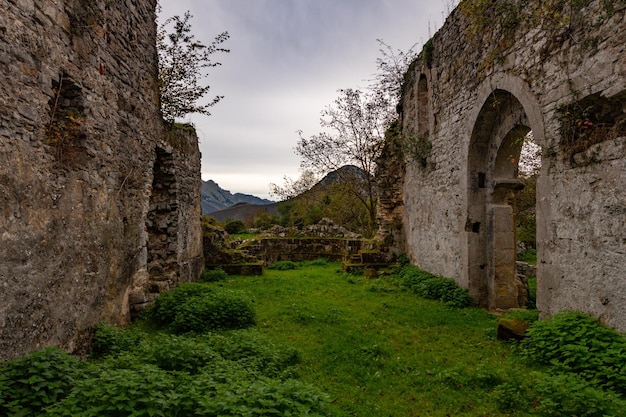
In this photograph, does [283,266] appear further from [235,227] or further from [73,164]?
[235,227]

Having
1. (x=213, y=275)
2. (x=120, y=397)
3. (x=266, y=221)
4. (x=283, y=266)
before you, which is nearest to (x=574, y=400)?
(x=120, y=397)

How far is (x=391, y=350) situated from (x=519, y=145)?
5429 millimetres

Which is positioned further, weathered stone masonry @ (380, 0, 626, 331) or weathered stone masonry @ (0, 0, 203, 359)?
weathered stone masonry @ (380, 0, 626, 331)

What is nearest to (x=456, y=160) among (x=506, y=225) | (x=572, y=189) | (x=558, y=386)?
(x=506, y=225)

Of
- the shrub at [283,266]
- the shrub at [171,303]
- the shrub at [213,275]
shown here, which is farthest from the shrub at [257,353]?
the shrub at [283,266]

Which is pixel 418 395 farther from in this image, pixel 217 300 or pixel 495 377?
pixel 217 300

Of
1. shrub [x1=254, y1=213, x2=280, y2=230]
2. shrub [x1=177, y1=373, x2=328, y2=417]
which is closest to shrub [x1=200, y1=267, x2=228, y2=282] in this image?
shrub [x1=177, y1=373, x2=328, y2=417]

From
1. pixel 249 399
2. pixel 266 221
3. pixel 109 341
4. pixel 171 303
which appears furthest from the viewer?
pixel 266 221

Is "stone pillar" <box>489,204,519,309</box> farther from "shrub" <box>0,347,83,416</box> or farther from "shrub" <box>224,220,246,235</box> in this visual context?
"shrub" <box>224,220,246,235</box>

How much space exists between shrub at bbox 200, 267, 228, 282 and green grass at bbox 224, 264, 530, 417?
2.11m

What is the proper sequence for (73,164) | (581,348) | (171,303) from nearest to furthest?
(581,348) → (73,164) → (171,303)

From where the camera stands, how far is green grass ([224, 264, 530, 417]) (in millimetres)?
4238

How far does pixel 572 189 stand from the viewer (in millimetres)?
5402

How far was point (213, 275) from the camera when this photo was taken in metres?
11.6
